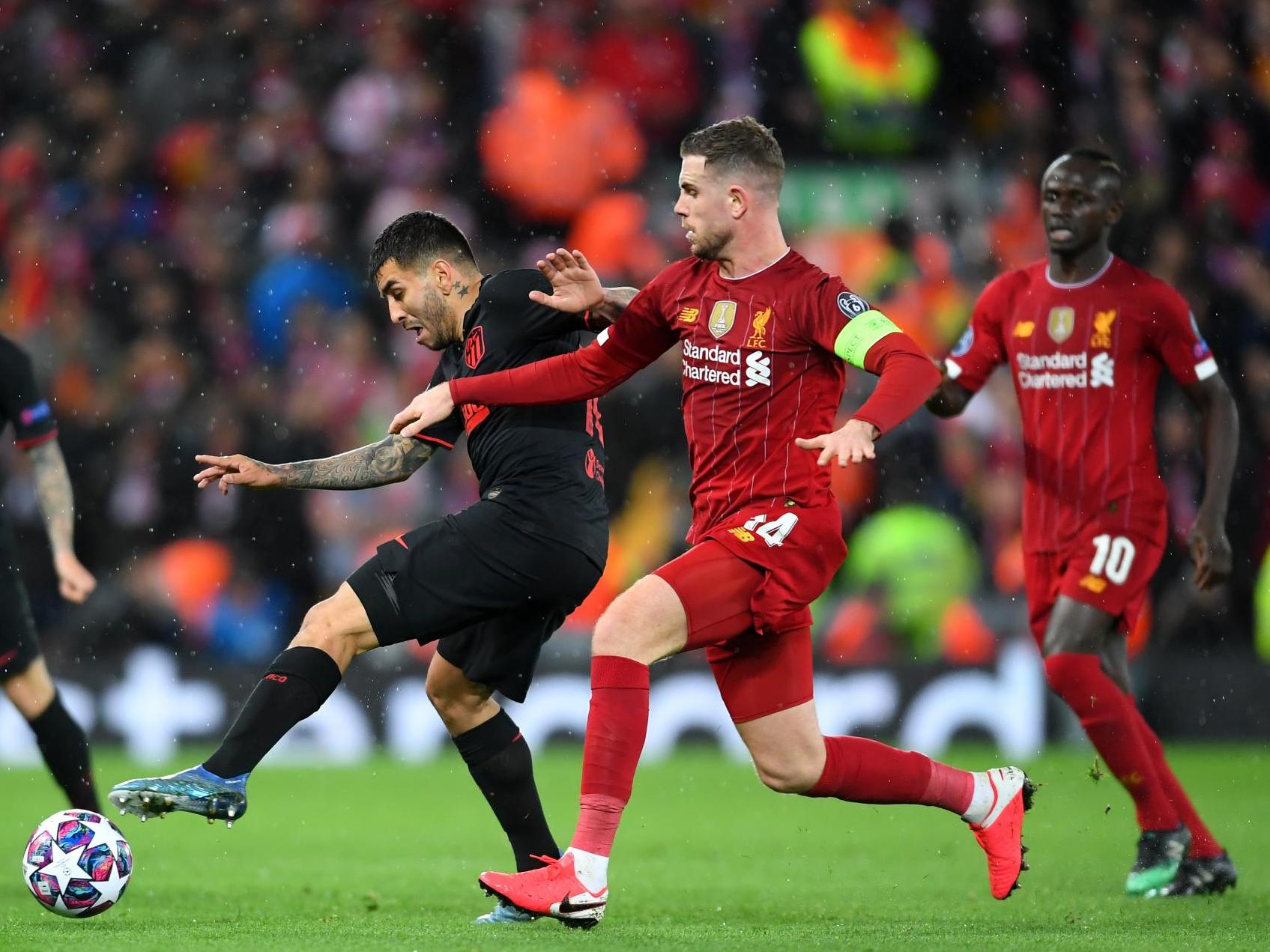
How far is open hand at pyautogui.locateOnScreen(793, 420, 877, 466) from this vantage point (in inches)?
172

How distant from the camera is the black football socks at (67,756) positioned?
253 inches

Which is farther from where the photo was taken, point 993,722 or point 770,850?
point 993,722

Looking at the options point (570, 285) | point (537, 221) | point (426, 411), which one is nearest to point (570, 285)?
point (570, 285)

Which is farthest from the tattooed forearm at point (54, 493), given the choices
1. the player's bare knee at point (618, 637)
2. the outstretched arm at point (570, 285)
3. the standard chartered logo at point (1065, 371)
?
the standard chartered logo at point (1065, 371)

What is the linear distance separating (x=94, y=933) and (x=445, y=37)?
33.2 ft

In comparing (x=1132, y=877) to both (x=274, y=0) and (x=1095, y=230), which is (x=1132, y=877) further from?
(x=274, y=0)

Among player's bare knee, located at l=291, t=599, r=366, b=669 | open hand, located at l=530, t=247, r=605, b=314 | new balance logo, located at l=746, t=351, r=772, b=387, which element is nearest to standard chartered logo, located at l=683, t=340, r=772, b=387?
new balance logo, located at l=746, t=351, r=772, b=387

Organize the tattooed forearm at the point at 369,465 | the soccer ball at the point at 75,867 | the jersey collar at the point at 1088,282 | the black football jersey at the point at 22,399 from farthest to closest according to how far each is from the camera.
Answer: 1. the black football jersey at the point at 22,399
2. the jersey collar at the point at 1088,282
3. the tattooed forearm at the point at 369,465
4. the soccer ball at the point at 75,867

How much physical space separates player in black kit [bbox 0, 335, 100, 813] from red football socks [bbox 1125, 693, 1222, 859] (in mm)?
3680

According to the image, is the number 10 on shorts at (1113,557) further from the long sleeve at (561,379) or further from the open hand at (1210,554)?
the long sleeve at (561,379)

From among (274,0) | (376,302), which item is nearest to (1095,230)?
(376,302)

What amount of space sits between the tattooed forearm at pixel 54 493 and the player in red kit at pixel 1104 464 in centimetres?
319

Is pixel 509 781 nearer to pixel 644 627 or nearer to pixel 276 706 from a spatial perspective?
pixel 276 706

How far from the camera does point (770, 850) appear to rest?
24.6 feet
